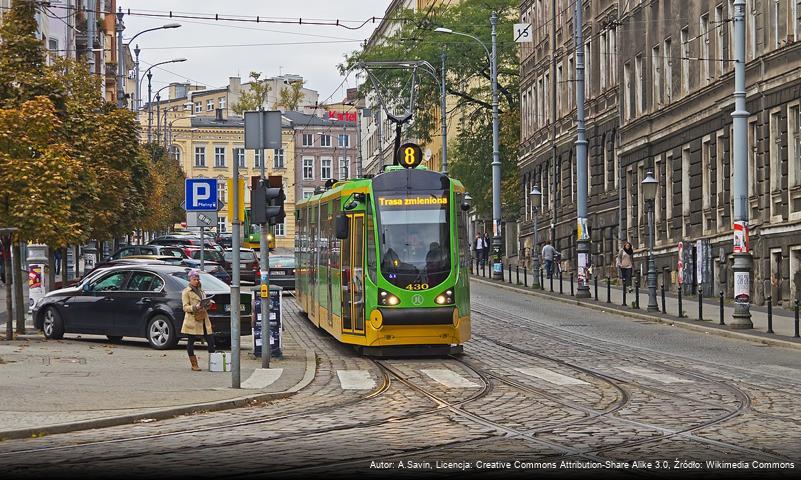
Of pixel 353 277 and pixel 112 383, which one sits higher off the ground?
pixel 353 277

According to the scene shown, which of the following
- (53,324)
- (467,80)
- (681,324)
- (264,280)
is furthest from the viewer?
(467,80)

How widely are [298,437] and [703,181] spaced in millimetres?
34686

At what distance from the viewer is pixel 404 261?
2391cm

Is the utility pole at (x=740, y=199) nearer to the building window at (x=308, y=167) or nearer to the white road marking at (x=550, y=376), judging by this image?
the white road marking at (x=550, y=376)

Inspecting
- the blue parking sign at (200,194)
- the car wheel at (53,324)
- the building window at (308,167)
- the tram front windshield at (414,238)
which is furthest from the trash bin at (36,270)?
the building window at (308,167)

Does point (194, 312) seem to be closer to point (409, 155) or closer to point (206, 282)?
point (206, 282)

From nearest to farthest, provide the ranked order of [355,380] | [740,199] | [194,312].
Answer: [355,380] → [194,312] → [740,199]

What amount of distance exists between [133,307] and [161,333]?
78cm

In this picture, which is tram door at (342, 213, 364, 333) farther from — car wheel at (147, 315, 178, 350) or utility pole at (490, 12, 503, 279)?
utility pole at (490, 12, 503, 279)

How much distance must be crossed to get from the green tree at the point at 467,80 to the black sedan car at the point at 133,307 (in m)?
49.3

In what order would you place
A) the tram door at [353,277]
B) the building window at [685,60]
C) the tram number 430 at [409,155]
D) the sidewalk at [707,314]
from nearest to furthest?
the tram door at [353,277] → the tram number 430 at [409,155] → the sidewalk at [707,314] → the building window at [685,60]

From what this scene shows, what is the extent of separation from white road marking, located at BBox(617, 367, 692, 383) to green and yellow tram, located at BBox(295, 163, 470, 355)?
329 centimetres

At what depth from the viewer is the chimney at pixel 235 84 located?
159625 mm

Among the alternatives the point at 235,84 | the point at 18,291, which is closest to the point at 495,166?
the point at 18,291
